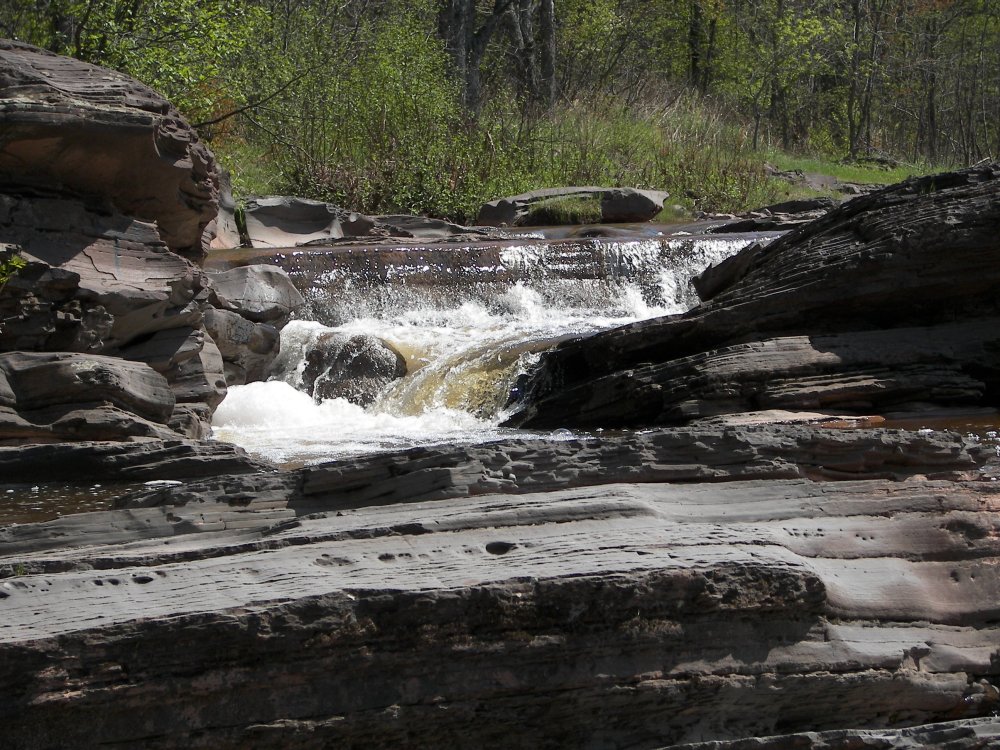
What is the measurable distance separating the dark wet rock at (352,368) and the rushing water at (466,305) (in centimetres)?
12

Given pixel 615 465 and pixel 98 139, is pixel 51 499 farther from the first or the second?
pixel 615 465

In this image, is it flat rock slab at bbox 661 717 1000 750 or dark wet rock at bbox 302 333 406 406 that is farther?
dark wet rock at bbox 302 333 406 406

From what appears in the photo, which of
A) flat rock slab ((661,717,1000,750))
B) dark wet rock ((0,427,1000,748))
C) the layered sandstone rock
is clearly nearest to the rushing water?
the layered sandstone rock

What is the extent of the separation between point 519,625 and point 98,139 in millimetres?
5321

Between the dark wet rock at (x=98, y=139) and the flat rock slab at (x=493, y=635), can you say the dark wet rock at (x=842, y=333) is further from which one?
the flat rock slab at (x=493, y=635)

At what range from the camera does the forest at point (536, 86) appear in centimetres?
1353

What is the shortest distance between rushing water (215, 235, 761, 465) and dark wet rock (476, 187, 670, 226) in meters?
3.49

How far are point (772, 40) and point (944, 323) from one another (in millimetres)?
19970

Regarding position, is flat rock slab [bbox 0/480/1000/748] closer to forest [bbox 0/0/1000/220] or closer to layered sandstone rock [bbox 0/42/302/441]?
layered sandstone rock [bbox 0/42/302/441]

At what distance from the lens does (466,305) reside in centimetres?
1153

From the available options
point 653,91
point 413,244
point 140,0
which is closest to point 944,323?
point 413,244

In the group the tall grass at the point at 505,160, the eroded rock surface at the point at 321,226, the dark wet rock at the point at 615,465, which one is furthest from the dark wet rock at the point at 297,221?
the dark wet rock at the point at 615,465

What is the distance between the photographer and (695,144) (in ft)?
64.1

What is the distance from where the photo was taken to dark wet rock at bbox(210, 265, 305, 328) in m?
9.39
